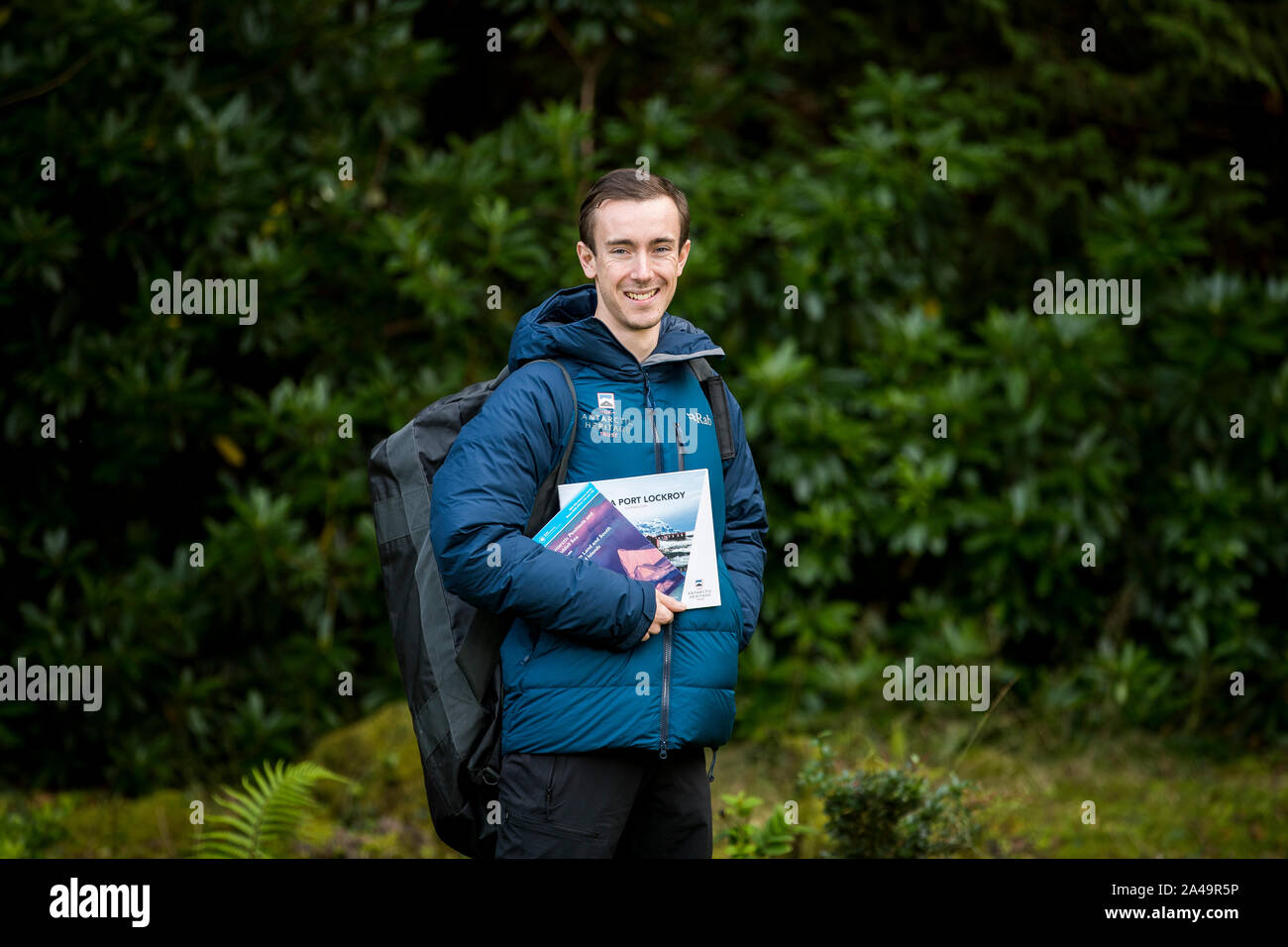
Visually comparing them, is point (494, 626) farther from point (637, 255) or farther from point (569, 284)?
point (569, 284)

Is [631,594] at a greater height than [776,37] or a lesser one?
lesser

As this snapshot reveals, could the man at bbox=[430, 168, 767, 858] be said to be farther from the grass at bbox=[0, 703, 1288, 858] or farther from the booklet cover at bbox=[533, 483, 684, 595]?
the grass at bbox=[0, 703, 1288, 858]

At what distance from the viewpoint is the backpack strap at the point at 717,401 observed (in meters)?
2.72

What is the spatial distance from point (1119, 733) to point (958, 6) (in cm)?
412

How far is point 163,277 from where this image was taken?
5.89 meters

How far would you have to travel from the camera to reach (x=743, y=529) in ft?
9.14

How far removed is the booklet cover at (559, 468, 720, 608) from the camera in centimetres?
249

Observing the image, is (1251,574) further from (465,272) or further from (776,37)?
(465,272)

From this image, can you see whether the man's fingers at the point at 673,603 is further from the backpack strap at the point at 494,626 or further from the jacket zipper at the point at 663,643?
the backpack strap at the point at 494,626

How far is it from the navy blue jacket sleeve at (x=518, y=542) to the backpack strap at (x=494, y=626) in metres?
0.02

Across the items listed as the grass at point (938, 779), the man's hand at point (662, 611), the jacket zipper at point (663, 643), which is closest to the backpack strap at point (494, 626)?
the jacket zipper at point (663, 643)

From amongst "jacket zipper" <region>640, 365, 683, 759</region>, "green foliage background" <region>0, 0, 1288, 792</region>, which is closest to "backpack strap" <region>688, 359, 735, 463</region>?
"jacket zipper" <region>640, 365, 683, 759</region>
